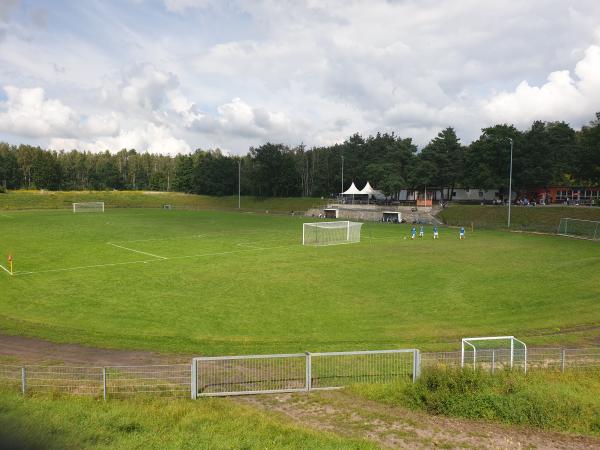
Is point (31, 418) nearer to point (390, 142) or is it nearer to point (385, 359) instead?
point (385, 359)

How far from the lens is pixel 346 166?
110m

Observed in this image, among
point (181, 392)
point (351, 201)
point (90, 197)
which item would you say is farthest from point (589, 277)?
point (90, 197)

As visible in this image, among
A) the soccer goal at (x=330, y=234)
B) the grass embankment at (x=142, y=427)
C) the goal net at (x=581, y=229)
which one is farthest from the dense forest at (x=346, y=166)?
the grass embankment at (x=142, y=427)

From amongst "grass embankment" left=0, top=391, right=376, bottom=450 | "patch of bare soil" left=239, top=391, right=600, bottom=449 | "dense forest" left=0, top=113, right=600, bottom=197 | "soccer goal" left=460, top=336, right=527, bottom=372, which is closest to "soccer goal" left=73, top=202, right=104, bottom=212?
"dense forest" left=0, top=113, right=600, bottom=197

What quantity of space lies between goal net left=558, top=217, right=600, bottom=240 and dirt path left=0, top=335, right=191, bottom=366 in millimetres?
51176

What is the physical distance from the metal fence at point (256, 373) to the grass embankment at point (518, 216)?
50064 millimetres

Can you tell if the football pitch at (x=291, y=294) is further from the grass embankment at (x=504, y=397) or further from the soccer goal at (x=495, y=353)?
the grass embankment at (x=504, y=397)

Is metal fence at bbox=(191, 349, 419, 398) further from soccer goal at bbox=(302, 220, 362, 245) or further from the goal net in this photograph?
the goal net

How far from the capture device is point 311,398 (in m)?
11.7

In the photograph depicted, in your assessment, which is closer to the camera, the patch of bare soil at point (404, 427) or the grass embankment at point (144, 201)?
the patch of bare soil at point (404, 427)

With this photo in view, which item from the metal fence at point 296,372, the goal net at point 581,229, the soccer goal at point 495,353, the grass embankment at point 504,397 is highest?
the goal net at point 581,229

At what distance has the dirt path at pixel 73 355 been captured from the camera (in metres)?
15.7

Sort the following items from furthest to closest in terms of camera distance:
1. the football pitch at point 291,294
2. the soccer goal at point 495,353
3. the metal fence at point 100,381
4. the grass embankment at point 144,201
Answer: the grass embankment at point 144,201, the football pitch at point 291,294, the soccer goal at point 495,353, the metal fence at point 100,381

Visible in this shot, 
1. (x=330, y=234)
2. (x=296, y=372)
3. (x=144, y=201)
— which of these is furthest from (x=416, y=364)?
(x=144, y=201)
